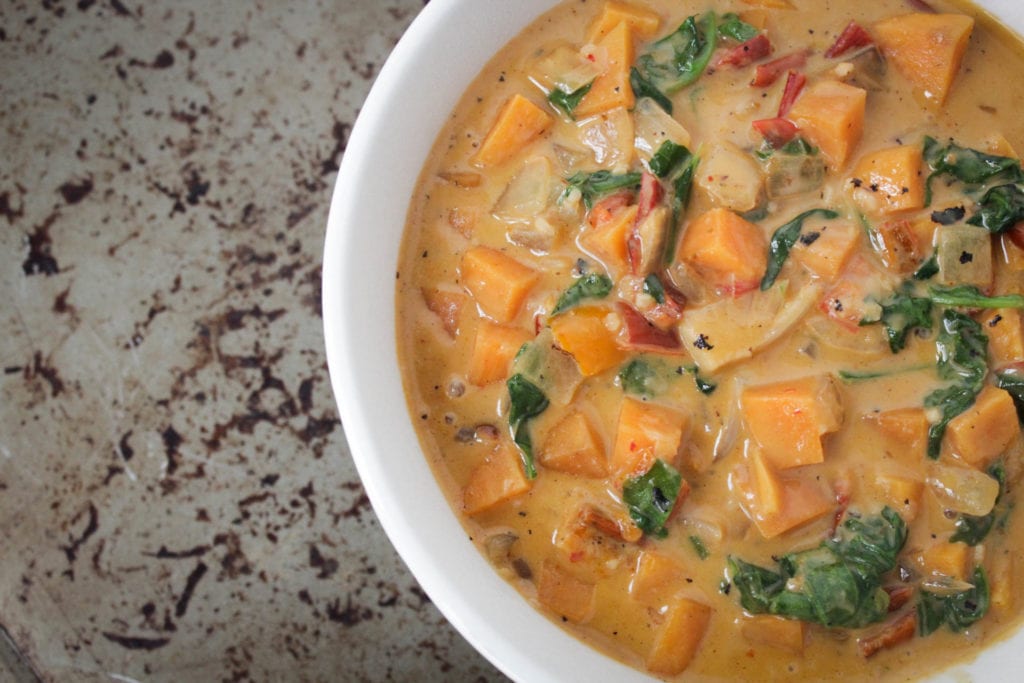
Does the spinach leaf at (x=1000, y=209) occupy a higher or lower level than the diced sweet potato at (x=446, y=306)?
higher

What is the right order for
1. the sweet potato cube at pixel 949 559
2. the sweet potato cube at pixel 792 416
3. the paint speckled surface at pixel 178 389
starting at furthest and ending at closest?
the paint speckled surface at pixel 178 389
the sweet potato cube at pixel 949 559
the sweet potato cube at pixel 792 416

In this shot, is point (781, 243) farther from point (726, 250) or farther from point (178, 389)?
point (178, 389)

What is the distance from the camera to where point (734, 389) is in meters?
2.68

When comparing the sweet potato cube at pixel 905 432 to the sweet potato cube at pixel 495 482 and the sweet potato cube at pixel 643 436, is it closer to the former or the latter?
the sweet potato cube at pixel 643 436

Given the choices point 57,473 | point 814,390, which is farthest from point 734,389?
point 57,473

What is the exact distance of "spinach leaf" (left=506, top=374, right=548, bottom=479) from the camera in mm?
2680

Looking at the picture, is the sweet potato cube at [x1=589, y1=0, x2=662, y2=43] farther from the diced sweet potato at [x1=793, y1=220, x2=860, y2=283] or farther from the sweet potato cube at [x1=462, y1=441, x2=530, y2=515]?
the sweet potato cube at [x1=462, y1=441, x2=530, y2=515]

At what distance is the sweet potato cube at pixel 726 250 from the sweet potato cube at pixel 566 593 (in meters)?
0.87

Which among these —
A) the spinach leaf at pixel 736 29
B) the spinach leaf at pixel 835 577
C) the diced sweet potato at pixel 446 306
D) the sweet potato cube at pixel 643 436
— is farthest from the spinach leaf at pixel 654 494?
the spinach leaf at pixel 736 29

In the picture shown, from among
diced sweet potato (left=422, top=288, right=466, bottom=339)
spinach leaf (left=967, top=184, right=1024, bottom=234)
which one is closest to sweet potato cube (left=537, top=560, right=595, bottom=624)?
diced sweet potato (left=422, top=288, right=466, bottom=339)

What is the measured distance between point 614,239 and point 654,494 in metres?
0.66

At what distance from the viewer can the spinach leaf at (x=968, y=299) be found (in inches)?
104

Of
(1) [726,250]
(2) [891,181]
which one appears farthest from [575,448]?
(2) [891,181]

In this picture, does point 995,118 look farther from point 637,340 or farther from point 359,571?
point 359,571
